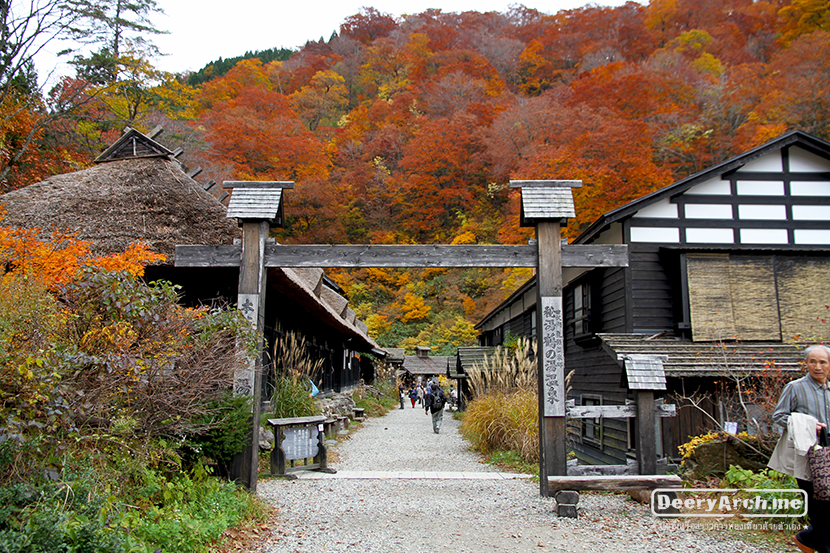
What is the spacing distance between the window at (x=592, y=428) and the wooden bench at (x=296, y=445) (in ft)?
19.9

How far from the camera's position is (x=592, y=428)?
11.7 m

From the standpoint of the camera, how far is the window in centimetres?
1111

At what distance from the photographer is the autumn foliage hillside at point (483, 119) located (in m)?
19.6

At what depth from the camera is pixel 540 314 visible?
646cm

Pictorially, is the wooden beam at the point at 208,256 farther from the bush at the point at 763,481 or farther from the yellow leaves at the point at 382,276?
the yellow leaves at the point at 382,276

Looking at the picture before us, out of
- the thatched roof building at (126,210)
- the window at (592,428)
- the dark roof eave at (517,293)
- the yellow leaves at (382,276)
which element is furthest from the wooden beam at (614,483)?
the yellow leaves at (382,276)

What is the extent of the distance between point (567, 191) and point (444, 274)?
32.3m

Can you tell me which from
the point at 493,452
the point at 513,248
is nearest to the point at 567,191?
the point at 513,248

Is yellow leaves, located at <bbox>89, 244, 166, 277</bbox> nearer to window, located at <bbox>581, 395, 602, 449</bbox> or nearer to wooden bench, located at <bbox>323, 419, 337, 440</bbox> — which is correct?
wooden bench, located at <bbox>323, 419, 337, 440</bbox>

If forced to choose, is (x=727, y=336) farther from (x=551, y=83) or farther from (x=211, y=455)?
(x=551, y=83)

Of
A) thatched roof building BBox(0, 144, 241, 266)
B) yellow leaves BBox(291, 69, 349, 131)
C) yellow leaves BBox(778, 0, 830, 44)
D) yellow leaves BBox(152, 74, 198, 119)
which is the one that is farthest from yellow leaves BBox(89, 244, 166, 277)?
yellow leaves BBox(291, 69, 349, 131)

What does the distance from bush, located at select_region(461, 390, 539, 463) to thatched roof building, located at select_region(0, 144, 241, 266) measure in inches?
220

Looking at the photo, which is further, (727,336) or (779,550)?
(727,336)

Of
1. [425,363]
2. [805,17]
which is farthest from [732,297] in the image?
[425,363]
